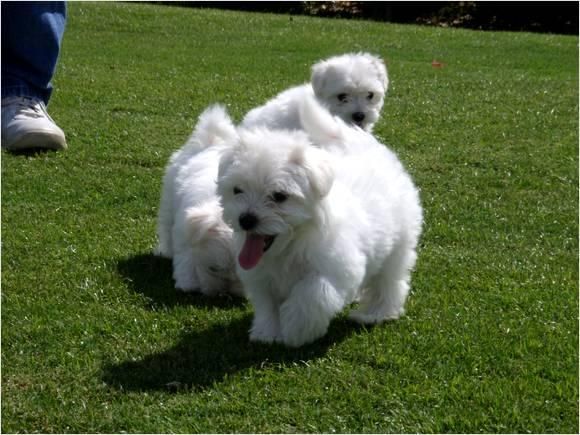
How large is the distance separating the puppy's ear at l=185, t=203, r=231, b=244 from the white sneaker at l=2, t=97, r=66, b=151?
6.96 ft

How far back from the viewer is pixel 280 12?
22.9 metres

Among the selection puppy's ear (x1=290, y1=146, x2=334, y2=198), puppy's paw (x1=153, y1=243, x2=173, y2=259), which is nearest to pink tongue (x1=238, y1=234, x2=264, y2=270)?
puppy's ear (x1=290, y1=146, x2=334, y2=198)

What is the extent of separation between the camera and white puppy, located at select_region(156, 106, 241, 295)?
16.9ft

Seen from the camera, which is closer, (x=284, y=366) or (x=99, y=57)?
(x=284, y=366)

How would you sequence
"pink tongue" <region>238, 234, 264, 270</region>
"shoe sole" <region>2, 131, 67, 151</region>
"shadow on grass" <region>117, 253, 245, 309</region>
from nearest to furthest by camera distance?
"pink tongue" <region>238, 234, 264, 270</region>, "shadow on grass" <region>117, 253, 245, 309</region>, "shoe sole" <region>2, 131, 67, 151</region>

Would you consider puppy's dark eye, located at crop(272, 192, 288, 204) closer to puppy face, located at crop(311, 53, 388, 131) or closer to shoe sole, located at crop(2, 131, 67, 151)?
shoe sole, located at crop(2, 131, 67, 151)

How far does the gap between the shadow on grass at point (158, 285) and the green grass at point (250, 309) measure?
2 cm

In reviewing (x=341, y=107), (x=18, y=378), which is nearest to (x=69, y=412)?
(x=18, y=378)

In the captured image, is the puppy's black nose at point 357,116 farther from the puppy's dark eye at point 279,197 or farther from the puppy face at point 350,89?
the puppy's dark eye at point 279,197

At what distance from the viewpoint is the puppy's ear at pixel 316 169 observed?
4.23 m

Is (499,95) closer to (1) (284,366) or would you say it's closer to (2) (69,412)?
(1) (284,366)

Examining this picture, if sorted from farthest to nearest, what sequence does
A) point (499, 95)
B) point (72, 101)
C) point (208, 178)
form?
point (499, 95) < point (72, 101) < point (208, 178)


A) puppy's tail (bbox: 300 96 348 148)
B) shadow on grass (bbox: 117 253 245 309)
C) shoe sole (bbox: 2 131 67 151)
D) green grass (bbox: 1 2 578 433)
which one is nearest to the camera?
green grass (bbox: 1 2 578 433)

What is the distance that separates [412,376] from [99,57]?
9949 millimetres
